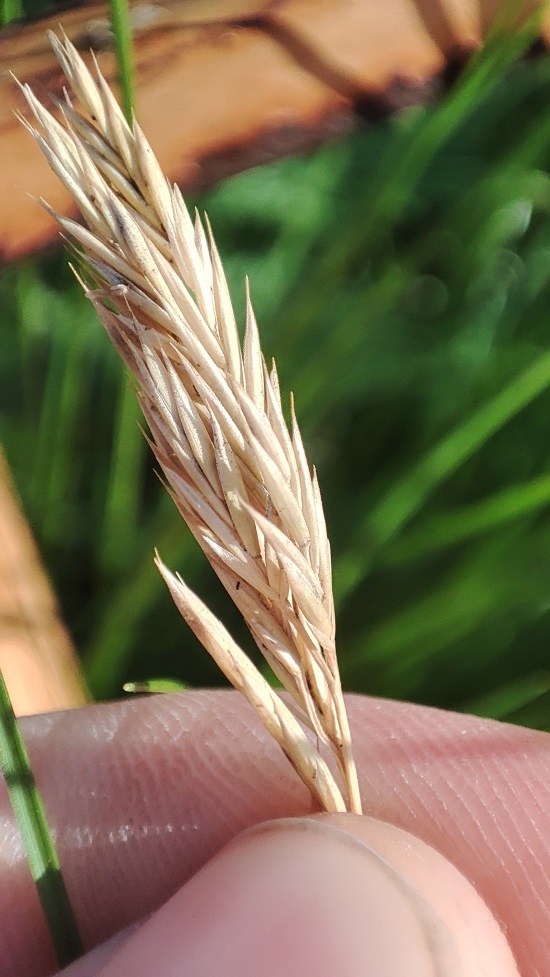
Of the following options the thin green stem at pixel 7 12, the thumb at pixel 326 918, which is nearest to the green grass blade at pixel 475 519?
the thumb at pixel 326 918

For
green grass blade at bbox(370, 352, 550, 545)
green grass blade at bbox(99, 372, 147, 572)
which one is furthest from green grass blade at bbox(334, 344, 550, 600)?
green grass blade at bbox(99, 372, 147, 572)

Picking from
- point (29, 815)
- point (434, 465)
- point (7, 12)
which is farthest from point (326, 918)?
point (7, 12)

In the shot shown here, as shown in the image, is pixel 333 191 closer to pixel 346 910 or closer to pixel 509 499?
pixel 509 499

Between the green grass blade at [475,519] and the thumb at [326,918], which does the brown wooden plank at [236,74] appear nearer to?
the green grass blade at [475,519]

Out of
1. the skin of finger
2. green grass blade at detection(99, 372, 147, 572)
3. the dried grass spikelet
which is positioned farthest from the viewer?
green grass blade at detection(99, 372, 147, 572)

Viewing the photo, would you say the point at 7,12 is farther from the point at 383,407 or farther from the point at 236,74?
the point at 383,407

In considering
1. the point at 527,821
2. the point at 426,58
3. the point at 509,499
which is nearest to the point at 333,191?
the point at 426,58

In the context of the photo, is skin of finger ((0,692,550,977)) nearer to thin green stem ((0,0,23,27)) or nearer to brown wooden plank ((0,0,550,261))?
brown wooden plank ((0,0,550,261))
